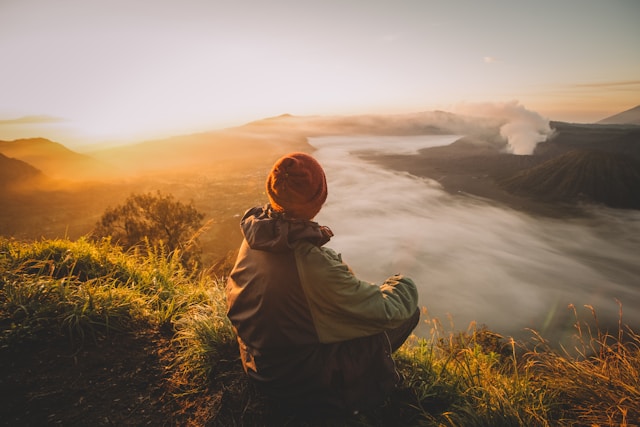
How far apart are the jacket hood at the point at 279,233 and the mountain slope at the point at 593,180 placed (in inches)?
5734

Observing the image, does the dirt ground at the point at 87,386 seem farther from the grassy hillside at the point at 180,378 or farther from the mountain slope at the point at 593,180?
the mountain slope at the point at 593,180

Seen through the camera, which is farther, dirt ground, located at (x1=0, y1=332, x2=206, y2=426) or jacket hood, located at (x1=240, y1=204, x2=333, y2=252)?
dirt ground, located at (x1=0, y1=332, x2=206, y2=426)

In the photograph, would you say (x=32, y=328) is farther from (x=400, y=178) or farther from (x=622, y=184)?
(x=400, y=178)

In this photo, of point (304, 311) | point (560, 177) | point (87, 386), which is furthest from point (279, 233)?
point (560, 177)

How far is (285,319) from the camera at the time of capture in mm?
1958

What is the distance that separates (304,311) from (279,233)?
584mm

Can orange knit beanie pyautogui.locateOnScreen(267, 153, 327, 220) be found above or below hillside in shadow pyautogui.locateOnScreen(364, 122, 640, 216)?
above

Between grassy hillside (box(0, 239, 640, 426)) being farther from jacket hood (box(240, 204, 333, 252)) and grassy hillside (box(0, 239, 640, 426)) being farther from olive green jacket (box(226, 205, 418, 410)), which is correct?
jacket hood (box(240, 204, 333, 252))

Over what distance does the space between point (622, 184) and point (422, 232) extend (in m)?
75.2

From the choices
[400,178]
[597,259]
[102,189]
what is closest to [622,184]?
[597,259]

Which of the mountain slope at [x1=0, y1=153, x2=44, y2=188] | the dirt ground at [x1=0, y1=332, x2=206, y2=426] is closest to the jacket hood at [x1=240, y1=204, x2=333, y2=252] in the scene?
the dirt ground at [x1=0, y1=332, x2=206, y2=426]

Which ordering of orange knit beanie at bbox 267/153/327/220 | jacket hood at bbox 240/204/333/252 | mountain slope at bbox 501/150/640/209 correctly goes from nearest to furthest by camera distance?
jacket hood at bbox 240/204/333/252 → orange knit beanie at bbox 267/153/327/220 → mountain slope at bbox 501/150/640/209

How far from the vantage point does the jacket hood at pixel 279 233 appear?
1895 mm

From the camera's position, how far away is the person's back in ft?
6.38
